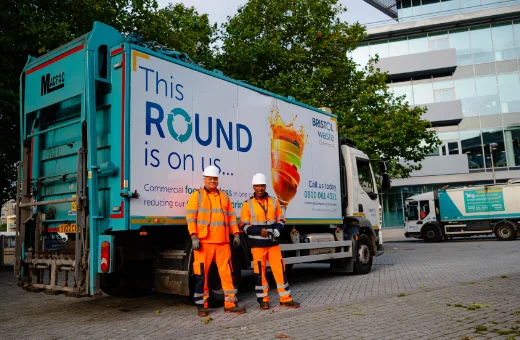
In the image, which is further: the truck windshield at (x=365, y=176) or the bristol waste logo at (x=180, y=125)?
the truck windshield at (x=365, y=176)

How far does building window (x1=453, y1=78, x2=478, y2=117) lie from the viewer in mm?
33438

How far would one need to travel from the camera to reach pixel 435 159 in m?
32.8

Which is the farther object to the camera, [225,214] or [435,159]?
[435,159]

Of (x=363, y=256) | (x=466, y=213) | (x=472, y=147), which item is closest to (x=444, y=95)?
(x=472, y=147)

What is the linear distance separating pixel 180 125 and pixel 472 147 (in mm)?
30707

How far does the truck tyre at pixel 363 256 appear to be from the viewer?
409 inches

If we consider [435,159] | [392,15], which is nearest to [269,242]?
[435,159]

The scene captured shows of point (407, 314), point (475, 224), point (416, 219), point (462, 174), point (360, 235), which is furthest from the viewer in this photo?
point (462, 174)

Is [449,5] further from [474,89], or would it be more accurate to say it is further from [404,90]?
[404,90]

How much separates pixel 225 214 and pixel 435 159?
2903 cm

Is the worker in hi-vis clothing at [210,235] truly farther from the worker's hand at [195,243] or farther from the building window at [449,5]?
the building window at [449,5]

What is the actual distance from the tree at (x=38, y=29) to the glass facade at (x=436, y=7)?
79.6 feet

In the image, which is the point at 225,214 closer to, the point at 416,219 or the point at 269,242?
the point at 269,242

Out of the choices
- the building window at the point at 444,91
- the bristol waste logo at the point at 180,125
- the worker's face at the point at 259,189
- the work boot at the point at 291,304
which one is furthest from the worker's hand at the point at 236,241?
the building window at the point at 444,91
